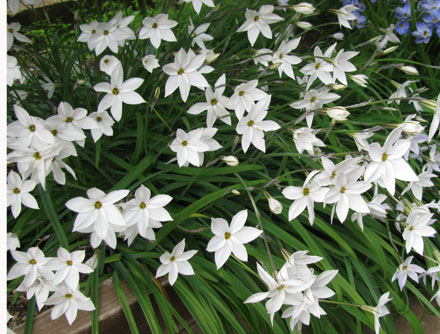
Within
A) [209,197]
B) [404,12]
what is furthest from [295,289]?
[404,12]

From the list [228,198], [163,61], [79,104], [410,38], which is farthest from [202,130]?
[410,38]

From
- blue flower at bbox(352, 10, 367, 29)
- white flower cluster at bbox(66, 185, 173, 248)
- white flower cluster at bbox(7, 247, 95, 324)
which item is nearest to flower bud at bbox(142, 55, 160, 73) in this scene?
white flower cluster at bbox(66, 185, 173, 248)

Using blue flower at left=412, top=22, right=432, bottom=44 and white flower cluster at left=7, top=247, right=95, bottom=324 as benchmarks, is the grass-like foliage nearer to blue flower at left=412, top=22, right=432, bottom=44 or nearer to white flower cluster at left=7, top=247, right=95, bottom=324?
white flower cluster at left=7, top=247, right=95, bottom=324

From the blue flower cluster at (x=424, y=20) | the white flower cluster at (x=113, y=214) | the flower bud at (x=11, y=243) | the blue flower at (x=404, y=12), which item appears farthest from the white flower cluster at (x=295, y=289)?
the blue flower at (x=404, y=12)

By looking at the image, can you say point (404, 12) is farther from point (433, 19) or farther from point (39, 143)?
point (39, 143)

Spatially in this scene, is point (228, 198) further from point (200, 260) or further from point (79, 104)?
point (79, 104)

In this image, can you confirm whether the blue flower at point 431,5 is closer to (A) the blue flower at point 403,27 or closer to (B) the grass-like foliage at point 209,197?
(A) the blue flower at point 403,27
